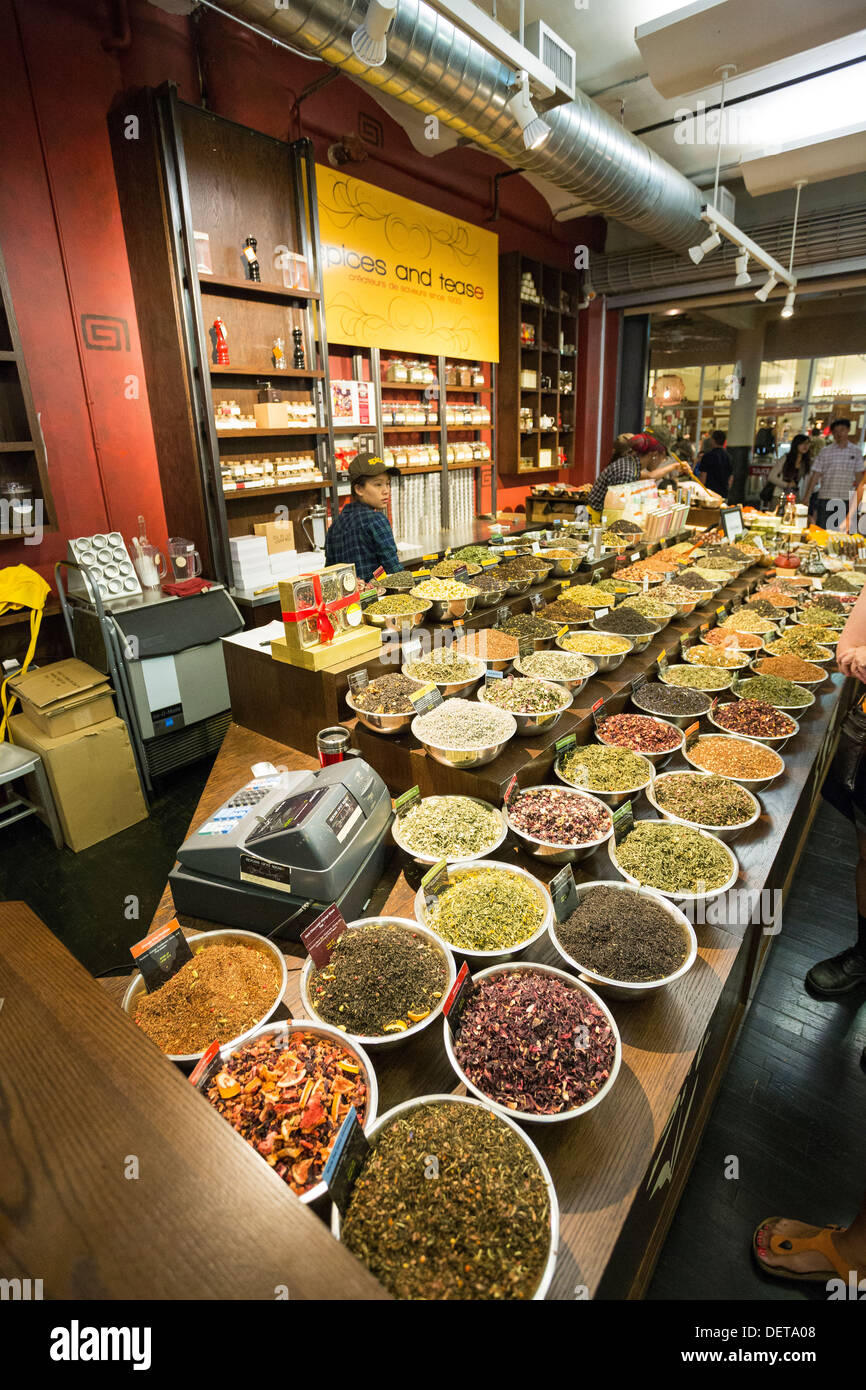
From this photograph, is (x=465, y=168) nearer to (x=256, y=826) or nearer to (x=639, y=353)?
(x=639, y=353)

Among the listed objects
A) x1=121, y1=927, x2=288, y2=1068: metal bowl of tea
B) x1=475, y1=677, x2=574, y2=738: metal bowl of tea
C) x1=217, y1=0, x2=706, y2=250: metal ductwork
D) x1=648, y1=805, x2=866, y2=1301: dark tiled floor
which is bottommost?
x1=648, y1=805, x2=866, y2=1301: dark tiled floor

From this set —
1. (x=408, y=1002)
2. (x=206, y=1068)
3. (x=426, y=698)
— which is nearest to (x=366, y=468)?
(x=426, y=698)

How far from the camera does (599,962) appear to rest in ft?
4.68

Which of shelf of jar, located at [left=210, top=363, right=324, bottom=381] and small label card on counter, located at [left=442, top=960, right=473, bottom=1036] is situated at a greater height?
shelf of jar, located at [left=210, top=363, right=324, bottom=381]

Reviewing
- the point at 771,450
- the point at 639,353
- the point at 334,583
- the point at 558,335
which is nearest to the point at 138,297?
the point at 334,583

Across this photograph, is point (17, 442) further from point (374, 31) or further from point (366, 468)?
point (374, 31)

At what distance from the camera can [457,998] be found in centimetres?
129

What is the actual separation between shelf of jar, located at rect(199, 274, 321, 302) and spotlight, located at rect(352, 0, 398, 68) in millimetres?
1730

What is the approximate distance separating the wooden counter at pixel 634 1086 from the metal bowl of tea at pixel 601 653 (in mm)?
710

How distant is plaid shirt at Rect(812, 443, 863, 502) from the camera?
27.1ft

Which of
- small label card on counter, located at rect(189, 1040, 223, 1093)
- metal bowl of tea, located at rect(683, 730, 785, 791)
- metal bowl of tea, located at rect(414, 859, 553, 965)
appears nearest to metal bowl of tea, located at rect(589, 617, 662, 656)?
metal bowl of tea, located at rect(683, 730, 785, 791)

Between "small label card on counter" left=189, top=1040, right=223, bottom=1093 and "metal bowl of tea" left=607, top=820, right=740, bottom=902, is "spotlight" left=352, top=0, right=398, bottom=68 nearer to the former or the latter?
"metal bowl of tea" left=607, top=820, right=740, bottom=902

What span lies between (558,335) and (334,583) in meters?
7.06

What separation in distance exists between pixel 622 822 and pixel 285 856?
953 mm
